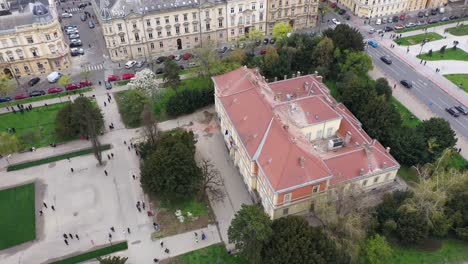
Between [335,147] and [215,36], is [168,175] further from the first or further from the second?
[215,36]

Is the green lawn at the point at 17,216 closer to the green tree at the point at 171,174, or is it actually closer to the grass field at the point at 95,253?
the grass field at the point at 95,253

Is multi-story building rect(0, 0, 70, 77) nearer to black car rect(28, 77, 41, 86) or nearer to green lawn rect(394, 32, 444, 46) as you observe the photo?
black car rect(28, 77, 41, 86)

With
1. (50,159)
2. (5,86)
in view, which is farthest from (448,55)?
(5,86)

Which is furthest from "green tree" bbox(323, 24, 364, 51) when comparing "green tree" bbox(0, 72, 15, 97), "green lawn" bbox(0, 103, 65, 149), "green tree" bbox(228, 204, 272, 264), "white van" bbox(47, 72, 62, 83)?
"green tree" bbox(0, 72, 15, 97)

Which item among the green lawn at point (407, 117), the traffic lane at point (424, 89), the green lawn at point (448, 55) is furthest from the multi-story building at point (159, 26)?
the green lawn at point (448, 55)

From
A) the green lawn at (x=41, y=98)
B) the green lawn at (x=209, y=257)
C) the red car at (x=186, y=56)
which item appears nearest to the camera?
the green lawn at (x=209, y=257)

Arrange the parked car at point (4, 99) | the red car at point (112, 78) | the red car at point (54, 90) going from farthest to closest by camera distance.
Answer: 1. the red car at point (112, 78)
2. the red car at point (54, 90)
3. the parked car at point (4, 99)

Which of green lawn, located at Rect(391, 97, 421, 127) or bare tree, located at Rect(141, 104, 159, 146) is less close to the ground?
bare tree, located at Rect(141, 104, 159, 146)
